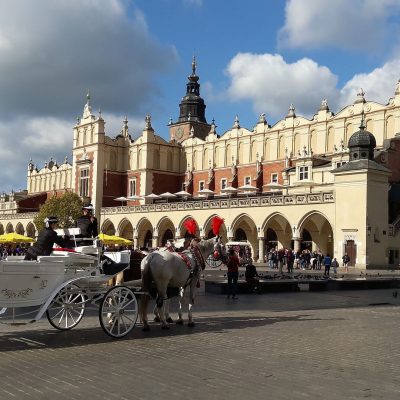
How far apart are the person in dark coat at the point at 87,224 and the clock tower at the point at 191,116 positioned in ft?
229

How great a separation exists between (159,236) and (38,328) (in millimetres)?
43269

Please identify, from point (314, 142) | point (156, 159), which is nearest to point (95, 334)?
point (314, 142)

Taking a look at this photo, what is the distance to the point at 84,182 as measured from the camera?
68562 mm

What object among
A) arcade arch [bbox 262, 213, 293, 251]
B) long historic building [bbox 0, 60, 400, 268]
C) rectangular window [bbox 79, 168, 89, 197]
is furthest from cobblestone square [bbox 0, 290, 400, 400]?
rectangular window [bbox 79, 168, 89, 197]

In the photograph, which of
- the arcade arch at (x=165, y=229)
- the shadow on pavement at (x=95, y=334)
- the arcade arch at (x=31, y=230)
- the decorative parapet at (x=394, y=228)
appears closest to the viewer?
the shadow on pavement at (x=95, y=334)

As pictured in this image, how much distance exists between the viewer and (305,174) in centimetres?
4734

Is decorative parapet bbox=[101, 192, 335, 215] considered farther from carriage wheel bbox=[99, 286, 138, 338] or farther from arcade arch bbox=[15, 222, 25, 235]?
carriage wheel bbox=[99, 286, 138, 338]

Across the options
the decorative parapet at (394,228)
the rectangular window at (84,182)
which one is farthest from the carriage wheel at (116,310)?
the rectangular window at (84,182)

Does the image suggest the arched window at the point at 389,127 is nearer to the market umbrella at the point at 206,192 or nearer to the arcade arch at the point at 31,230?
the market umbrella at the point at 206,192

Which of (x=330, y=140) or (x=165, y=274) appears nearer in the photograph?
(x=165, y=274)

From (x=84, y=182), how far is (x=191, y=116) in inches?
845

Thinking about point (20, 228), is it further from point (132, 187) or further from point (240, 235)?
point (240, 235)

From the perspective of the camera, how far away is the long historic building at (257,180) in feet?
126

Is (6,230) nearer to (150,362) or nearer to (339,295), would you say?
(339,295)
